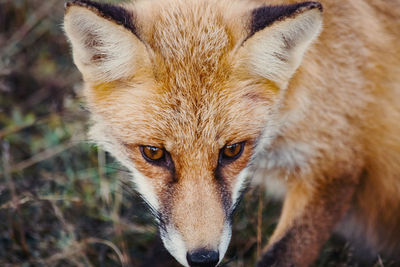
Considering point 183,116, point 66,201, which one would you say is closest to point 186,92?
point 183,116

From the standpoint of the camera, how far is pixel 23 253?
140 inches

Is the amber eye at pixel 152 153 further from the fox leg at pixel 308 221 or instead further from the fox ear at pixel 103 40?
the fox leg at pixel 308 221

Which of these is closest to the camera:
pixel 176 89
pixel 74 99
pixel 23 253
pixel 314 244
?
pixel 176 89

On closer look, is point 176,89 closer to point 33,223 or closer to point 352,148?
point 352,148

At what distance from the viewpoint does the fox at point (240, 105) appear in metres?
2.40

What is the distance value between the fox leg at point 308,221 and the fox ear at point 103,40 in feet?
Answer: 4.66

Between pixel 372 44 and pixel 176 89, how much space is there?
4.66 feet

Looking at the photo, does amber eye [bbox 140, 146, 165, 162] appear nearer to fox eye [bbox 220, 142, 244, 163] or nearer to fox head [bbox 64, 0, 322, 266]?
fox head [bbox 64, 0, 322, 266]

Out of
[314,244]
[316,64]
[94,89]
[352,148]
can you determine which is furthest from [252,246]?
[94,89]

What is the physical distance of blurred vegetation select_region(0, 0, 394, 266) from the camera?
11.6 feet

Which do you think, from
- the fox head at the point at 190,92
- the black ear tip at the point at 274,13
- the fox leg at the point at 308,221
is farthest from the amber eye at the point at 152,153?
the fox leg at the point at 308,221

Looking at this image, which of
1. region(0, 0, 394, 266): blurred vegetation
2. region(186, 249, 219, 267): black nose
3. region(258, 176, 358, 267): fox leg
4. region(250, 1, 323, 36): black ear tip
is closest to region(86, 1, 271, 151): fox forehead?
region(250, 1, 323, 36): black ear tip

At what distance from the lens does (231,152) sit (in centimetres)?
255

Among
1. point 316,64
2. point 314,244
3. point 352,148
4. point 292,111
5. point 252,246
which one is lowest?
point 252,246
